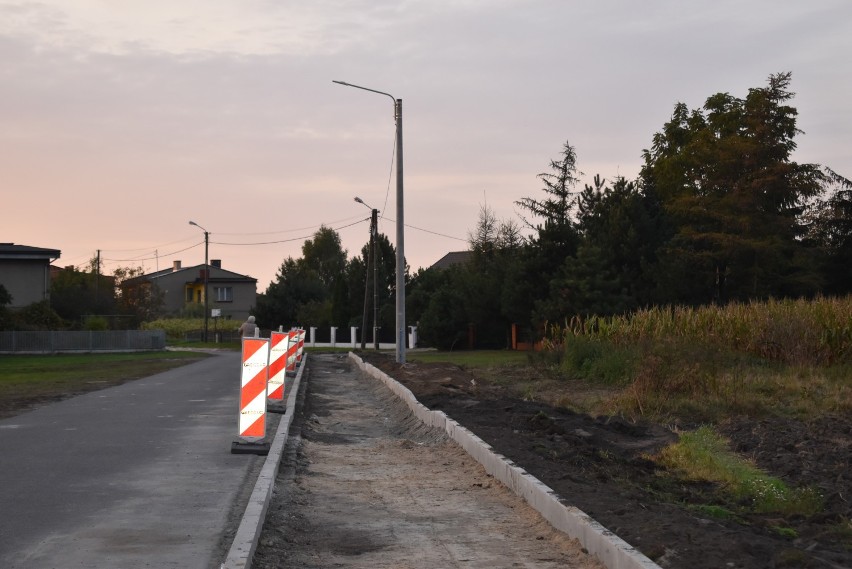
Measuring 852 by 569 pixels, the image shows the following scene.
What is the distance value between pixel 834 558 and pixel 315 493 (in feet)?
16.4

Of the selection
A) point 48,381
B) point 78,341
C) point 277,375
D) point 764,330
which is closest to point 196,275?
point 78,341

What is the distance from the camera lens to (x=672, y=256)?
164ft

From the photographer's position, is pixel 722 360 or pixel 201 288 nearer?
pixel 722 360

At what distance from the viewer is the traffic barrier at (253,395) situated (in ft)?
39.5

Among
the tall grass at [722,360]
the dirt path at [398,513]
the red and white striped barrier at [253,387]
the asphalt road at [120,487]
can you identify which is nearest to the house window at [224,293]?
the tall grass at [722,360]

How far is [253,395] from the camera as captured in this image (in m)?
12.0

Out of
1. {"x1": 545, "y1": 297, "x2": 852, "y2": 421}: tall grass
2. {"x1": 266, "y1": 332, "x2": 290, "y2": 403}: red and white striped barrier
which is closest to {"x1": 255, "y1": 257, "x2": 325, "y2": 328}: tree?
{"x1": 545, "y1": 297, "x2": 852, "y2": 421}: tall grass

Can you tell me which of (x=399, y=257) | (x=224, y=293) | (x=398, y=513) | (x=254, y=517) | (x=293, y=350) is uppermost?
(x=224, y=293)

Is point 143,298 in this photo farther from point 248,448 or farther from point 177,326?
point 248,448

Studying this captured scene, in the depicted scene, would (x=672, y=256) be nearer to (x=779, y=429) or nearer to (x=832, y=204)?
(x=832, y=204)

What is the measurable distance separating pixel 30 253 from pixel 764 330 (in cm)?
4974

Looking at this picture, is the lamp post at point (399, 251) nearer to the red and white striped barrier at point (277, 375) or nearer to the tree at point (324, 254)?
the red and white striped barrier at point (277, 375)

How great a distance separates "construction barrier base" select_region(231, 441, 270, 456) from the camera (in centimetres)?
1224

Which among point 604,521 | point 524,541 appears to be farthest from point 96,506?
point 604,521
